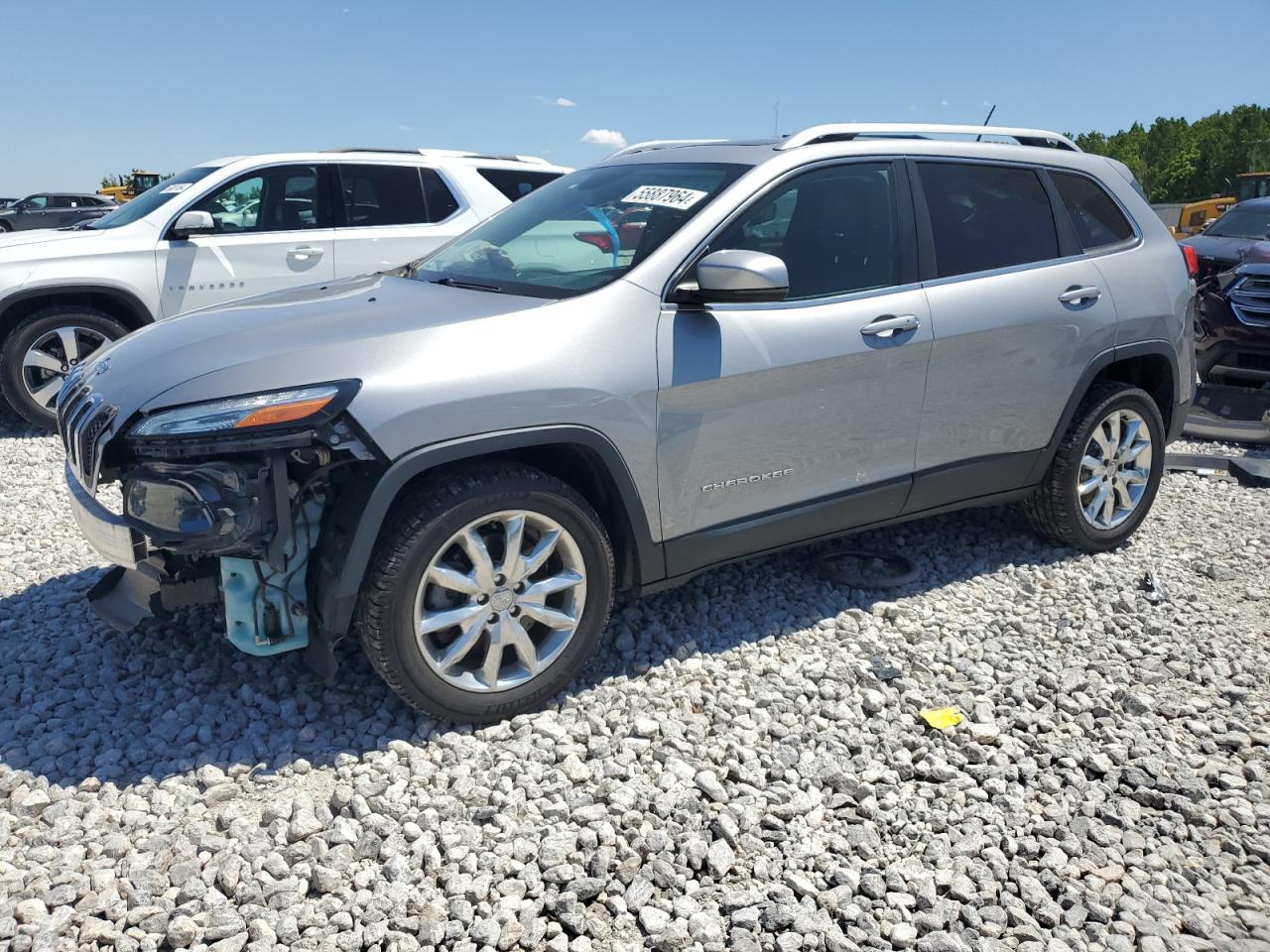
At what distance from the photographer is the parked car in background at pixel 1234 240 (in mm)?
8898

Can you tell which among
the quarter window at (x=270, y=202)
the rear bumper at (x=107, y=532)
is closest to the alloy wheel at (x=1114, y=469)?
the rear bumper at (x=107, y=532)

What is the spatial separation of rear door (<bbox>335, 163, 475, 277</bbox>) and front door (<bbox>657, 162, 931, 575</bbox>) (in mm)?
4587

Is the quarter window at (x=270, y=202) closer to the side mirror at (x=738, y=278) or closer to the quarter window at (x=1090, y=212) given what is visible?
the side mirror at (x=738, y=278)

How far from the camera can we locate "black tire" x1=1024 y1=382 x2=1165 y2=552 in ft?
15.5

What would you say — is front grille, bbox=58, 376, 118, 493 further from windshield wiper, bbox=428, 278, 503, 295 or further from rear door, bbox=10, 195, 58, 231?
rear door, bbox=10, 195, 58, 231

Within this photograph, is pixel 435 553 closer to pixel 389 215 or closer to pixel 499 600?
pixel 499 600

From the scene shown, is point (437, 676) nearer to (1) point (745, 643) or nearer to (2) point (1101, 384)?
(1) point (745, 643)

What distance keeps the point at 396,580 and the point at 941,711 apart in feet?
6.21

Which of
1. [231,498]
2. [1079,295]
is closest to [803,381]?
[1079,295]

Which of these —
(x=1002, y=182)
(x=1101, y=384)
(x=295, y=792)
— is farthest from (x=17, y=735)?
(x=1101, y=384)

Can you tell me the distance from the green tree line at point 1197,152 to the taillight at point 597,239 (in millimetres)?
90576

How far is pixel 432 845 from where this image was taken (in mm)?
2793

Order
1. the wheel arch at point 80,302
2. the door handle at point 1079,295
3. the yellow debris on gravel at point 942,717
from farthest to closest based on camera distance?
the wheel arch at point 80,302, the door handle at point 1079,295, the yellow debris on gravel at point 942,717

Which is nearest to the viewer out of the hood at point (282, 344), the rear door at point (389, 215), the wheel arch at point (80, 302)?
the hood at point (282, 344)
